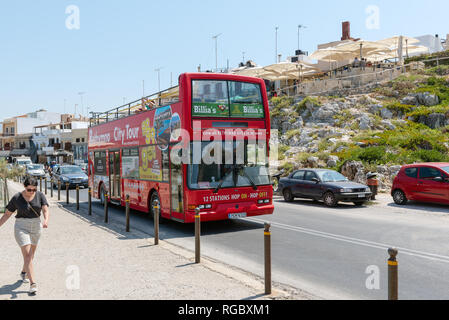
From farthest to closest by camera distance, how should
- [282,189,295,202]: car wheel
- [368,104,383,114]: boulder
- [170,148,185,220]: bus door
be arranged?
[368,104,383,114]: boulder → [282,189,295,202]: car wheel → [170,148,185,220]: bus door

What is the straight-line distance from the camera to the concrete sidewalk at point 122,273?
5.81 meters

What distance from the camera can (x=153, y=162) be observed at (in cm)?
1243

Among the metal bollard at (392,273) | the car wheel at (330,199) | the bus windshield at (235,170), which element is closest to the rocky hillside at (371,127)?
the car wheel at (330,199)

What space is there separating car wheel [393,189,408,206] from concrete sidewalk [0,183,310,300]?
428 inches

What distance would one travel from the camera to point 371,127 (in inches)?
1180

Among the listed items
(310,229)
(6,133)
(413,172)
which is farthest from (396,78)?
(6,133)

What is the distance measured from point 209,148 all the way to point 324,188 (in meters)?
7.57

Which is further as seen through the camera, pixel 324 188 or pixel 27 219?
pixel 324 188

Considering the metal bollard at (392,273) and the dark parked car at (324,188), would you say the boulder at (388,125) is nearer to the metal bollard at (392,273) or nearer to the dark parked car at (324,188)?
the dark parked car at (324,188)

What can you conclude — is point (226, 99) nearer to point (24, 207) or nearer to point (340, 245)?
point (340, 245)

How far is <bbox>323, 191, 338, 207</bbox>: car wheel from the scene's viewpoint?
16188mm

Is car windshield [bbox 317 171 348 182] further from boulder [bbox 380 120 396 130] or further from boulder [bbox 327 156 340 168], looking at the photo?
boulder [bbox 380 120 396 130]

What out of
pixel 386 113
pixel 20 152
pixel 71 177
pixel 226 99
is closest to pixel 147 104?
pixel 226 99

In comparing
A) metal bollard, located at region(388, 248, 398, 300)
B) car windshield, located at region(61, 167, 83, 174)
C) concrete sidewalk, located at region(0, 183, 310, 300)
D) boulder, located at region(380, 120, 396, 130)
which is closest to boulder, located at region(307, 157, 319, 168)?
boulder, located at region(380, 120, 396, 130)
